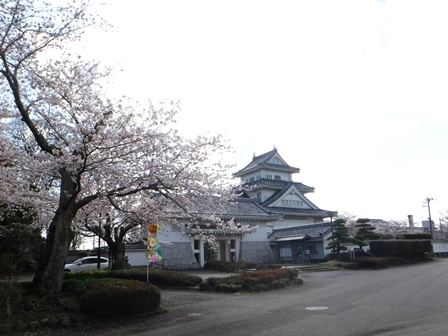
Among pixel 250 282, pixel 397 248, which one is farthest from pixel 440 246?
pixel 250 282

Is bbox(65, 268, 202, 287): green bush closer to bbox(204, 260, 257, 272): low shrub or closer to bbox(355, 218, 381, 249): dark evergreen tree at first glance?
bbox(204, 260, 257, 272): low shrub

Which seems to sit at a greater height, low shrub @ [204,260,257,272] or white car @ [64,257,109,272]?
white car @ [64,257,109,272]

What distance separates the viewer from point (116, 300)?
33.9ft

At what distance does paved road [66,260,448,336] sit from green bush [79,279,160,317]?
1.95ft

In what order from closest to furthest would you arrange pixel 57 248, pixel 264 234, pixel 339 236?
pixel 57 248 < pixel 339 236 < pixel 264 234

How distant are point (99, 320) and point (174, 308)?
8.93ft

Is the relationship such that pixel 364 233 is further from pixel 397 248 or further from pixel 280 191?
pixel 280 191

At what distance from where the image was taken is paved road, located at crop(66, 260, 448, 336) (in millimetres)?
8141

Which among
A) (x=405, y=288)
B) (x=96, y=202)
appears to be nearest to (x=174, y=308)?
(x=96, y=202)

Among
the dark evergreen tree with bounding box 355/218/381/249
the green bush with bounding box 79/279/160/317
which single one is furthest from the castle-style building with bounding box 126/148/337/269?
the green bush with bounding box 79/279/160/317

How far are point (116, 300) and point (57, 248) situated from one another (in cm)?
252

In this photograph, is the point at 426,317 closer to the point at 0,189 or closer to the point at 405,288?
the point at 405,288

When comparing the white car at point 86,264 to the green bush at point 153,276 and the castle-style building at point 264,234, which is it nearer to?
the castle-style building at point 264,234

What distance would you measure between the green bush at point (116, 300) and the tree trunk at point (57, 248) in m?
1.37
